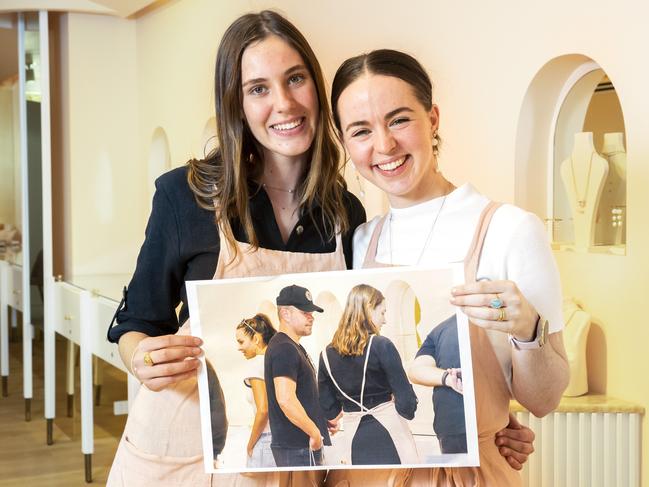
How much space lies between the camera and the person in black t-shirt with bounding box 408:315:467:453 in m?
1.39

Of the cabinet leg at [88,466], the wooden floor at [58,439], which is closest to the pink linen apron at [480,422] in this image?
the wooden floor at [58,439]

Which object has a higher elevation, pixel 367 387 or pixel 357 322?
pixel 357 322

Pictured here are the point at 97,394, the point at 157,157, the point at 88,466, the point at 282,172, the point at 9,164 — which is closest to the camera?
the point at 282,172

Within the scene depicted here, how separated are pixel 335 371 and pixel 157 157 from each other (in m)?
6.01

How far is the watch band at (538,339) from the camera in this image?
1372 mm

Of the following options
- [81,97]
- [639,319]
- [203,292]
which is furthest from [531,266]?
[81,97]

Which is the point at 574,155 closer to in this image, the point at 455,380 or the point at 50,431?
the point at 455,380

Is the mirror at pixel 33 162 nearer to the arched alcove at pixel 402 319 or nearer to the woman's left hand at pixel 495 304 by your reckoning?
the arched alcove at pixel 402 319

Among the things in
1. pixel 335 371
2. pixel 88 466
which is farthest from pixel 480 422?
pixel 88 466

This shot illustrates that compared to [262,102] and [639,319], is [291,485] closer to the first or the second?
[262,102]

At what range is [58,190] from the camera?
281 inches

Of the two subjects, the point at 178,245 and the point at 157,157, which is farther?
the point at 157,157

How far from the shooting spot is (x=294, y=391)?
149 centimetres

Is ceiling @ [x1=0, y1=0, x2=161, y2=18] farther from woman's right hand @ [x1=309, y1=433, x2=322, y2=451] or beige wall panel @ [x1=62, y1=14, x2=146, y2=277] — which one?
woman's right hand @ [x1=309, y1=433, x2=322, y2=451]
